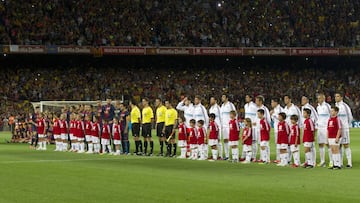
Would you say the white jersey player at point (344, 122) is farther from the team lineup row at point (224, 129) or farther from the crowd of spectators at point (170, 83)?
the crowd of spectators at point (170, 83)

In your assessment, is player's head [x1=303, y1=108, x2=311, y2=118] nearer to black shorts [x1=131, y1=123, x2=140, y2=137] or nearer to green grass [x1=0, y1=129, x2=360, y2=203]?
green grass [x1=0, y1=129, x2=360, y2=203]

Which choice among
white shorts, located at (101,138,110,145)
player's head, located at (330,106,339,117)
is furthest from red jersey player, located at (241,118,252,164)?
white shorts, located at (101,138,110,145)

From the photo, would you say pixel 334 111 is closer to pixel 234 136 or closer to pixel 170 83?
pixel 234 136

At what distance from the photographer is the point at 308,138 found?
20062mm

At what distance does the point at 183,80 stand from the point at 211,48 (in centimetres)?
337

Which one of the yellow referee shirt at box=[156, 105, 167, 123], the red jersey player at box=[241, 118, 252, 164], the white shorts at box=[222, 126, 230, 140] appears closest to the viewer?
the red jersey player at box=[241, 118, 252, 164]

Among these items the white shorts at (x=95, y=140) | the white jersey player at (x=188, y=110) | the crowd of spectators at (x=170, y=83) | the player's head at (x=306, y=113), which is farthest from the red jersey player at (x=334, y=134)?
the crowd of spectators at (x=170, y=83)

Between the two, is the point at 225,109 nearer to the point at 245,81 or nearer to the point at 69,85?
the point at 69,85

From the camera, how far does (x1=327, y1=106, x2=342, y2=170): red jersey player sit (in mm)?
18922

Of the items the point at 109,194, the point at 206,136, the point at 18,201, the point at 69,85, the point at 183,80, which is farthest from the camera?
the point at 183,80

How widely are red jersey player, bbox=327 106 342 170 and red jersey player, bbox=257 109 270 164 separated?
7.96 feet

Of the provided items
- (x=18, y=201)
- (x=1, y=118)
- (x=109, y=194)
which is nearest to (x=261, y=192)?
(x=109, y=194)

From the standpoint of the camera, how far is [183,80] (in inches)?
2274

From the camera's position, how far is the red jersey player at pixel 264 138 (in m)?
21.4
